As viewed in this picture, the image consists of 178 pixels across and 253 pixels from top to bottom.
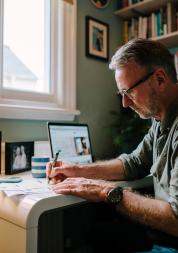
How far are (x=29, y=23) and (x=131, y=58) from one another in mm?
1137

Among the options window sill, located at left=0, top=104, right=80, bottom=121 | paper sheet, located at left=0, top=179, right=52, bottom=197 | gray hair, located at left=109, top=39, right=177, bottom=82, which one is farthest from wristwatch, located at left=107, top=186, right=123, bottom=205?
window sill, located at left=0, top=104, right=80, bottom=121

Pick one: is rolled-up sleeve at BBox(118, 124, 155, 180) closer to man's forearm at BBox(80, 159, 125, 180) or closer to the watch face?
man's forearm at BBox(80, 159, 125, 180)

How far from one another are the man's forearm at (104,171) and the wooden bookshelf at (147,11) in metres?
1.13

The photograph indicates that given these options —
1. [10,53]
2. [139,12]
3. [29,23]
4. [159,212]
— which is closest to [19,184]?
[159,212]

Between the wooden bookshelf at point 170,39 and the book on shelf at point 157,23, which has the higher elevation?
the book on shelf at point 157,23

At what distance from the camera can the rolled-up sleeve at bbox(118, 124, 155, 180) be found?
129cm

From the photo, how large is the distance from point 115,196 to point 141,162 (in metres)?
0.41

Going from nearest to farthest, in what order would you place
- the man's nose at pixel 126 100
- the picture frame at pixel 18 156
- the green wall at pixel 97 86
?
the man's nose at pixel 126 100 < the picture frame at pixel 18 156 < the green wall at pixel 97 86

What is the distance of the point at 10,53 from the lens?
1.83m

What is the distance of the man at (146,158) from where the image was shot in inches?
34.8

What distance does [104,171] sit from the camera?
128cm

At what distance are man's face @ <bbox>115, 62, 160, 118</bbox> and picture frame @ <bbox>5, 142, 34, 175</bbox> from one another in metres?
0.65

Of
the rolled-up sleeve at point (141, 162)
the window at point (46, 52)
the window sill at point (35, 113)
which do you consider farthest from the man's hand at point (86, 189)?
the window at point (46, 52)

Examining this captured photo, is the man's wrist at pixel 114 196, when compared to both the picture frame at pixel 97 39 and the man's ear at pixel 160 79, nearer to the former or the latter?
the man's ear at pixel 160 79
